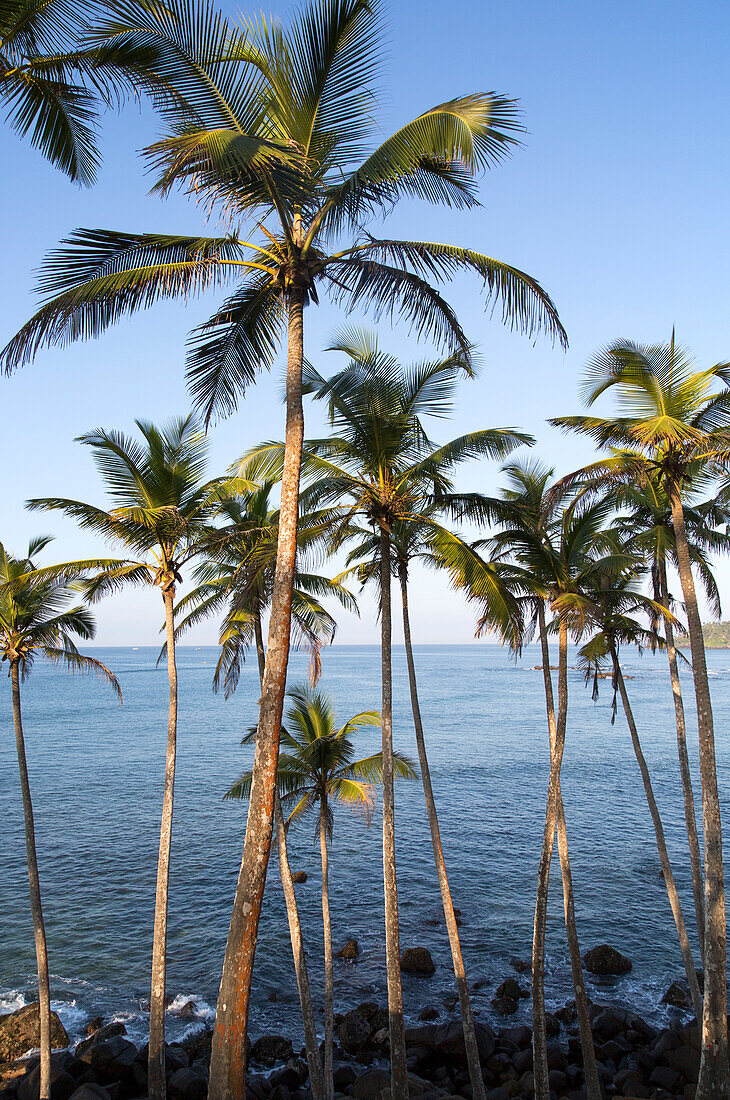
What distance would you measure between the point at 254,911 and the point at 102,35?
30.1 feet

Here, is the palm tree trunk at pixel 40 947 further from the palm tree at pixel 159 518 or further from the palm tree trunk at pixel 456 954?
the palm tree trunk at pixel 456 954

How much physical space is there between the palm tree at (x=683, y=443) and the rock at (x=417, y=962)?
1195 centimetres

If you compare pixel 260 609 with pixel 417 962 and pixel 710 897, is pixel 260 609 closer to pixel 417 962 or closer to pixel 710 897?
pixel 710 897

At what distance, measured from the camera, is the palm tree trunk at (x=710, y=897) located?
34.8 feet

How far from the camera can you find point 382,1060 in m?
17.6

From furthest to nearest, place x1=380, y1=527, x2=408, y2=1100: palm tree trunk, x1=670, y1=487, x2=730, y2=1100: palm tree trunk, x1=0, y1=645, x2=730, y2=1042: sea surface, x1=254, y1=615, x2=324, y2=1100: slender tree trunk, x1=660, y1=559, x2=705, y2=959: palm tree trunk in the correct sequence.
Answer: x1=0, y1=645, x2=730, y2=1042: sea surface → x1=660, y1=559, x2=705, y2=959: palm tree trunk → x1=254, y1=615, x2=324, y2=1100: slender tree trunk → x1=380, y1=527, x2=408, y2=1100: palm tree trunk → x1=670, y1=487, x2=730, y2=1100: palm tree trunk

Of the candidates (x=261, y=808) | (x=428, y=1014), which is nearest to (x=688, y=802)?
(x=428, y=1014)

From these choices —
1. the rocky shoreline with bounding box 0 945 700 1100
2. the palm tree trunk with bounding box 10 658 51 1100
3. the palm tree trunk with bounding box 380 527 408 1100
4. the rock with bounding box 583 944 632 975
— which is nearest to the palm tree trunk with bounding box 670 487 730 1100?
the rocky shoreline with bounding box 0 945 700 1100

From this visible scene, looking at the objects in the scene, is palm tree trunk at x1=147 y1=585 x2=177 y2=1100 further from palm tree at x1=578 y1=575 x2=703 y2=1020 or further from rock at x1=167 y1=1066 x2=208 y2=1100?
palm tree at x1=578 y1=575 x2=703 y2=1020

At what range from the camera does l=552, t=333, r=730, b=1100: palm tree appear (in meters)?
11.3

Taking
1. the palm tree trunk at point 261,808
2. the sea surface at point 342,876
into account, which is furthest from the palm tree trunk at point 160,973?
the sea surface at point 342,876

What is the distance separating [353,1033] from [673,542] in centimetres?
1509

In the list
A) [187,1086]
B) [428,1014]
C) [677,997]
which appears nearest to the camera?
[187,1086]

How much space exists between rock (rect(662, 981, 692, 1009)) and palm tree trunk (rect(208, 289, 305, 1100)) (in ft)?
59.5
